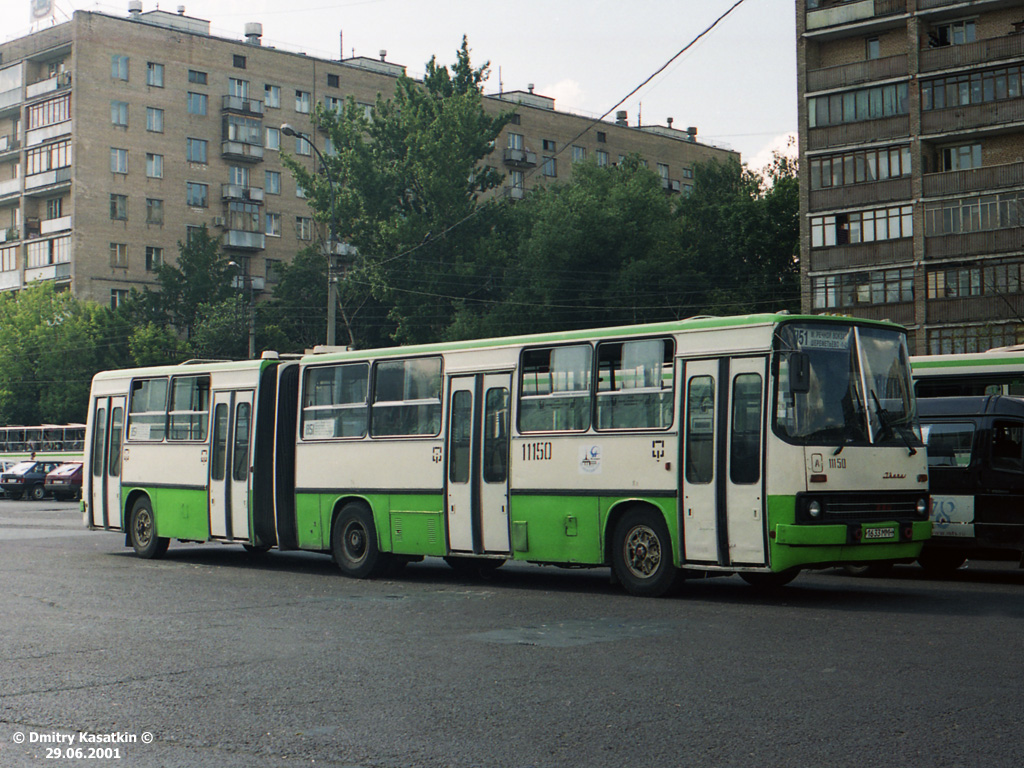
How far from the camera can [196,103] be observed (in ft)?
262

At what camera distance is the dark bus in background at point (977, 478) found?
15.5 m

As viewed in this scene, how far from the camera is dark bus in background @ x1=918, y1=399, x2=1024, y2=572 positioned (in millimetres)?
15523

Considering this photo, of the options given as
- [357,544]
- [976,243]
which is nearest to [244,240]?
[976,243]

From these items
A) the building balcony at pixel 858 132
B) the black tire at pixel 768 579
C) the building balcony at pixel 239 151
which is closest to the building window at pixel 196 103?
the building balcony at pixel 239 151

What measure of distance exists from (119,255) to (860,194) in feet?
144

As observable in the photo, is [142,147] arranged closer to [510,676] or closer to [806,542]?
[806,542]

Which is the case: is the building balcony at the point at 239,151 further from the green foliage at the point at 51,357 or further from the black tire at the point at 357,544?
the black tire at the point at 357,544

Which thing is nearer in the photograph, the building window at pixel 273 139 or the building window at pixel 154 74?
the building window at pixel 154 74

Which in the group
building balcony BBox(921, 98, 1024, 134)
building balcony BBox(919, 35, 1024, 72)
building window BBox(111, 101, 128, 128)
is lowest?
building balcony BBox(921, 98, 1024, 134)

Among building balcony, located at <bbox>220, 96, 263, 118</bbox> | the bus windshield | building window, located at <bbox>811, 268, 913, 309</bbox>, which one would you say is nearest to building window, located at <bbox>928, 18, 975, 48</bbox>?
building window, located at <bbox>811, 268, 913, 309</bbox>

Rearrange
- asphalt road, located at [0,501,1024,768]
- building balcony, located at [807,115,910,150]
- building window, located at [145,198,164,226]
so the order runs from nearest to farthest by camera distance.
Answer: asphalt road, located at [0,501,1024,768], building balcony, located at [807,115,910,150], building window, located at [145,198,164,226]

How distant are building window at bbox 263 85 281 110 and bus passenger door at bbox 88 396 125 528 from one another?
6447cm

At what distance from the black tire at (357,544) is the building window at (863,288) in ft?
126

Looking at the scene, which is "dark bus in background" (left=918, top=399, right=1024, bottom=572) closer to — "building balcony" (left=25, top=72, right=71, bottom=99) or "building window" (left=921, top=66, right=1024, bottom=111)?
"building window" (left=921, top=66, right=1024, bottom=111)
